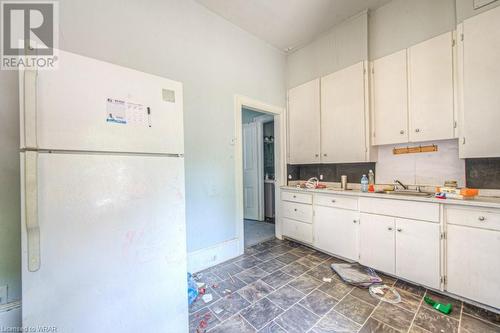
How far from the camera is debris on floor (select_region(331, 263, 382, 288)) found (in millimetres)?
2023

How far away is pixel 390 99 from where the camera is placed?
94.8 inches

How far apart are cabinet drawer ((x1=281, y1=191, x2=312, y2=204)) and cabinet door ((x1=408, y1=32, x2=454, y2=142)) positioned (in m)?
1.43

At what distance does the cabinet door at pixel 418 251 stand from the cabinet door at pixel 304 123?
1395mm

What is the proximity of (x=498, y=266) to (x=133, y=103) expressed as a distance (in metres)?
2.93

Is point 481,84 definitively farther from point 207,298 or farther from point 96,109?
point 207,298

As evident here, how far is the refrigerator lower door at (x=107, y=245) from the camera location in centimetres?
93

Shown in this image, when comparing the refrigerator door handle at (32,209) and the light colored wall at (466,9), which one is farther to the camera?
the light colored wall at (466,9)

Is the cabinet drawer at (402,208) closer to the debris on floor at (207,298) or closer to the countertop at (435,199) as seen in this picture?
the countertop at (435,199)

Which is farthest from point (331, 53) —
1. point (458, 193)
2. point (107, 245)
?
point (107, 245)

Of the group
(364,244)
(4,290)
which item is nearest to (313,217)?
Result: (364,244)

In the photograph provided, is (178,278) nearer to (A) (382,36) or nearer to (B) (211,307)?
(B) (211,307)

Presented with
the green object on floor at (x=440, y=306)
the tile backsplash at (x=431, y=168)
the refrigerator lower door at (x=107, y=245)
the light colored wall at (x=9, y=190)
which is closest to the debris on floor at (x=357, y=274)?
the green object on floor at (x=440, y=306)

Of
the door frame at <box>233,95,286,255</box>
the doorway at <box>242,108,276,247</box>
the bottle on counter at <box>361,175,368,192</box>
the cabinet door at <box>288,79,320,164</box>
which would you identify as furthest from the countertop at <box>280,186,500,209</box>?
the doorway at <box>242,108,276,247</box>

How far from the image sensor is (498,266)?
157 cm
